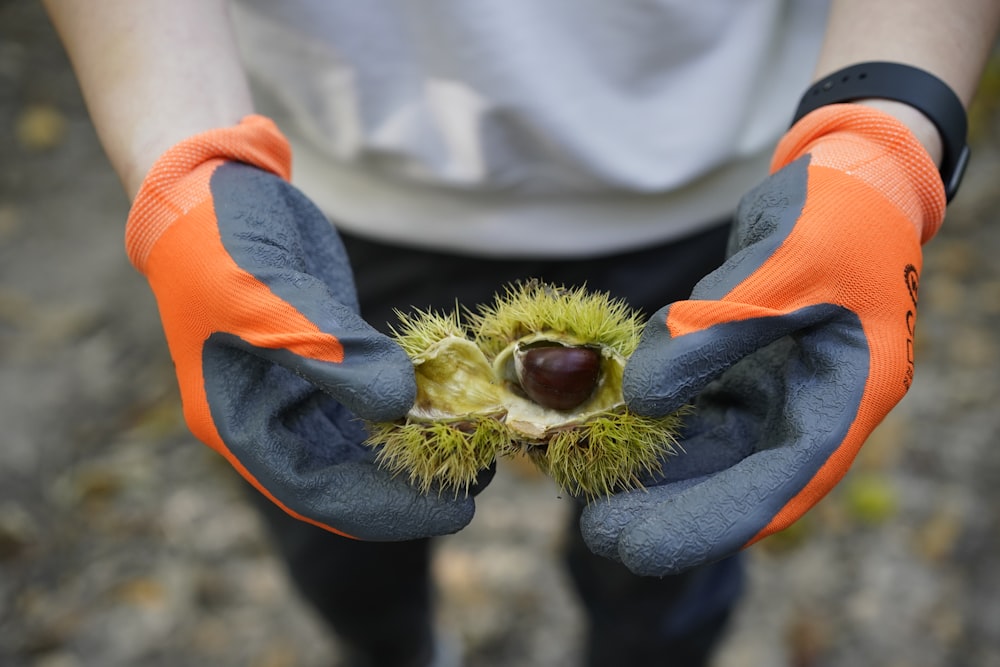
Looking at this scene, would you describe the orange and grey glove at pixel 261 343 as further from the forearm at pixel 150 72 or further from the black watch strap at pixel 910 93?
the black watch strap at pixel 910 93

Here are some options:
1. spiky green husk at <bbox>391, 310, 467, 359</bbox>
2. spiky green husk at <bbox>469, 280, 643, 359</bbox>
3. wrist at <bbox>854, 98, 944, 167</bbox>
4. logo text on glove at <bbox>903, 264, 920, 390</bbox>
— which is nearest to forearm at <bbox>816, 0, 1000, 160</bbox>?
wrist at <bbox>854, 98, 944, 167</bbox>

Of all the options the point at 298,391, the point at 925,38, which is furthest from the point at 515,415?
the point at 925,38

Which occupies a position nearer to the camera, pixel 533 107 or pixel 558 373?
pixel 558 373

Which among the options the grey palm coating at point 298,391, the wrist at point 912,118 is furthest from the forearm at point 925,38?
the grey palm coating at point 298,391

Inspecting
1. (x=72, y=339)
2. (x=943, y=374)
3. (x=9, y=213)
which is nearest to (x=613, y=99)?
(x=943, y=374)

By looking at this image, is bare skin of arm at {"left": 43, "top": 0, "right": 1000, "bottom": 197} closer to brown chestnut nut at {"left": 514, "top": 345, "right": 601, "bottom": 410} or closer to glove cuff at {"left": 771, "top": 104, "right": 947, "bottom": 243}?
glove cuff at {"left": 771, "top": 104, "right": 947, "bottom": 243}

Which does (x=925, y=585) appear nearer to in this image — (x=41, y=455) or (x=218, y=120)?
(x=218, y=120)

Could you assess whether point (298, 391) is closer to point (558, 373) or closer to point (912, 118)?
point (558, 373)

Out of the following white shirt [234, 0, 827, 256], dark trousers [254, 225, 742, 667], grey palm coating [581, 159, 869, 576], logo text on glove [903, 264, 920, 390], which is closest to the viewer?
grey palm coating [581, 159, 869, 576]
